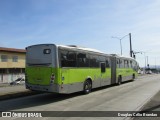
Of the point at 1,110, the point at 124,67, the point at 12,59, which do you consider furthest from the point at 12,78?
the point at 1,110

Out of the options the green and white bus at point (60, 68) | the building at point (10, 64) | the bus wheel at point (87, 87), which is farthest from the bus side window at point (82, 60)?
the building at point (10, 64)

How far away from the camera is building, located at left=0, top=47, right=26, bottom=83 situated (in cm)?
5347

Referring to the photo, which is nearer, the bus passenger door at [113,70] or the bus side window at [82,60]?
the bus side window at [82,60]

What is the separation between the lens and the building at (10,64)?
5347 cm

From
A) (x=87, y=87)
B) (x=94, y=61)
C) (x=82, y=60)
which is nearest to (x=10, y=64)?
(x=94, y=61)

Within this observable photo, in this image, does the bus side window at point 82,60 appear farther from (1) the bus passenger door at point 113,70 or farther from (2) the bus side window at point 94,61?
(1) the bus passenger door at point 113,70

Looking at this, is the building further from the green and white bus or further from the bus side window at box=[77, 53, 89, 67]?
the bus side window at box=[77, 53, 89, 67]

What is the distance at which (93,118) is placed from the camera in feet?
28.4

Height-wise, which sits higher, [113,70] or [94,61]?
[94,61]

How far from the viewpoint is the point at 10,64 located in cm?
5578

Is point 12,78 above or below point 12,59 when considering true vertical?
below

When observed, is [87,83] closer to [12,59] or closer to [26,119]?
[26,119]

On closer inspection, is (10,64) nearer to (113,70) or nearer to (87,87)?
(113,70)

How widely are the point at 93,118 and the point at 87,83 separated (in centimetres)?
753
